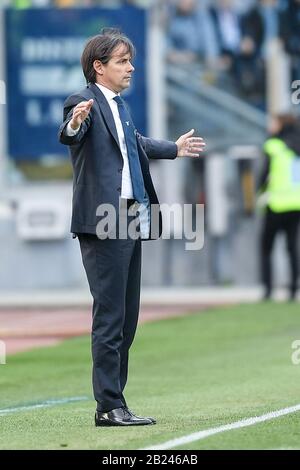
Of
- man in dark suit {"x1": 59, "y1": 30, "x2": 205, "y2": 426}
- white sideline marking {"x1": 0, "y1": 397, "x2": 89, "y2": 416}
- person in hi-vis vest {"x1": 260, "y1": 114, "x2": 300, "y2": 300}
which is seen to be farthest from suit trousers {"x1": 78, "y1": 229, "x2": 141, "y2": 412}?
person in hi-vis vest {"x1": 260, "y1": 114, "x2": 300, "y2": 300}

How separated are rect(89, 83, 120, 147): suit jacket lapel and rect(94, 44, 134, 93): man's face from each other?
75 millimetres

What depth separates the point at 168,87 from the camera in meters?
21.9

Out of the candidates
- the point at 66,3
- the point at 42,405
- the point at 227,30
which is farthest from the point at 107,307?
the point at 66,3

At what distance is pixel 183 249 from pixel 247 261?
0.93 m

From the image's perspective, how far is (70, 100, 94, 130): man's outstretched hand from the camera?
25.2 ft

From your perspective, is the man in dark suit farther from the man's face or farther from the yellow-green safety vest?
the yellow-green safety vest

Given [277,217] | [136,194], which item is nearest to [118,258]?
[136,194]

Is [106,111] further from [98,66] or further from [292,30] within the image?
[292,30]

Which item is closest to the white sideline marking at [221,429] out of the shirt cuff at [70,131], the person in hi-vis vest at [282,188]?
the shirt cuff at [70,131]

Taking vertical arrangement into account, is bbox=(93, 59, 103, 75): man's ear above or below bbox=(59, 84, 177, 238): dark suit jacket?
above

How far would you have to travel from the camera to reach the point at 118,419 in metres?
7.98

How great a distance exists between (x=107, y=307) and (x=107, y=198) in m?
0.56

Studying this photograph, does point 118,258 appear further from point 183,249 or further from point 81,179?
point 183,249

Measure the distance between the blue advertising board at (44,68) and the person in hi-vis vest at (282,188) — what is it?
337 centimetres
